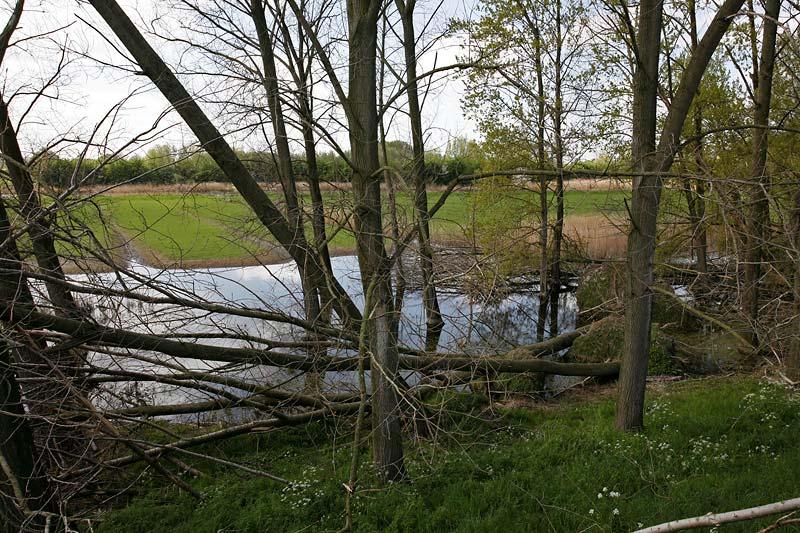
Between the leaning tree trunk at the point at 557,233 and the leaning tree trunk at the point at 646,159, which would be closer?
the leaning tree trunk at the point at 646,159

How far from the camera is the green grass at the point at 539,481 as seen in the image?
5.19 m

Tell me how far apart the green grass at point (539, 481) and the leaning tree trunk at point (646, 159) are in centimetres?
87

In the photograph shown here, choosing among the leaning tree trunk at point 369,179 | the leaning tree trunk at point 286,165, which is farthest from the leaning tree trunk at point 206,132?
Answer: the leaning tree trunk at point 369,179

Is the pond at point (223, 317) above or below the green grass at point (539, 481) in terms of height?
above

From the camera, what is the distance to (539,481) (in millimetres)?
5902

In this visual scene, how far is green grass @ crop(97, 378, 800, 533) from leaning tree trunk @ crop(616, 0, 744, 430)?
0.87 m

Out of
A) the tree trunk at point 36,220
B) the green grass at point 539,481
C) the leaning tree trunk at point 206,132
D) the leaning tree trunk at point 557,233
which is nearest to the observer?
the tree trunk at point 36,220

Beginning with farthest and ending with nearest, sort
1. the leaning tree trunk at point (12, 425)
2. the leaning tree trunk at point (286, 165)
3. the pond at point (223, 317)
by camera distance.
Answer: the leaning tree trunk at point (286, 165)
the pond at point (223, 317)
the leaning tree trunk at point (12, 425)

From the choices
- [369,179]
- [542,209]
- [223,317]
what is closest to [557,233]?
[542,209]

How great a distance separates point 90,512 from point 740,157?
15.0 meters

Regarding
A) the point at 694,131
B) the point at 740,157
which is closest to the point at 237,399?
the point at 740,157

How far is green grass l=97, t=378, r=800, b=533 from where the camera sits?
5.19m

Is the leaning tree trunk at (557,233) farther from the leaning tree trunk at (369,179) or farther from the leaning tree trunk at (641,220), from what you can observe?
the leaning tree trunk at (369,179)

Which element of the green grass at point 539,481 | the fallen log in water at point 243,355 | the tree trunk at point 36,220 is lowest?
the green grass at point 539,481
